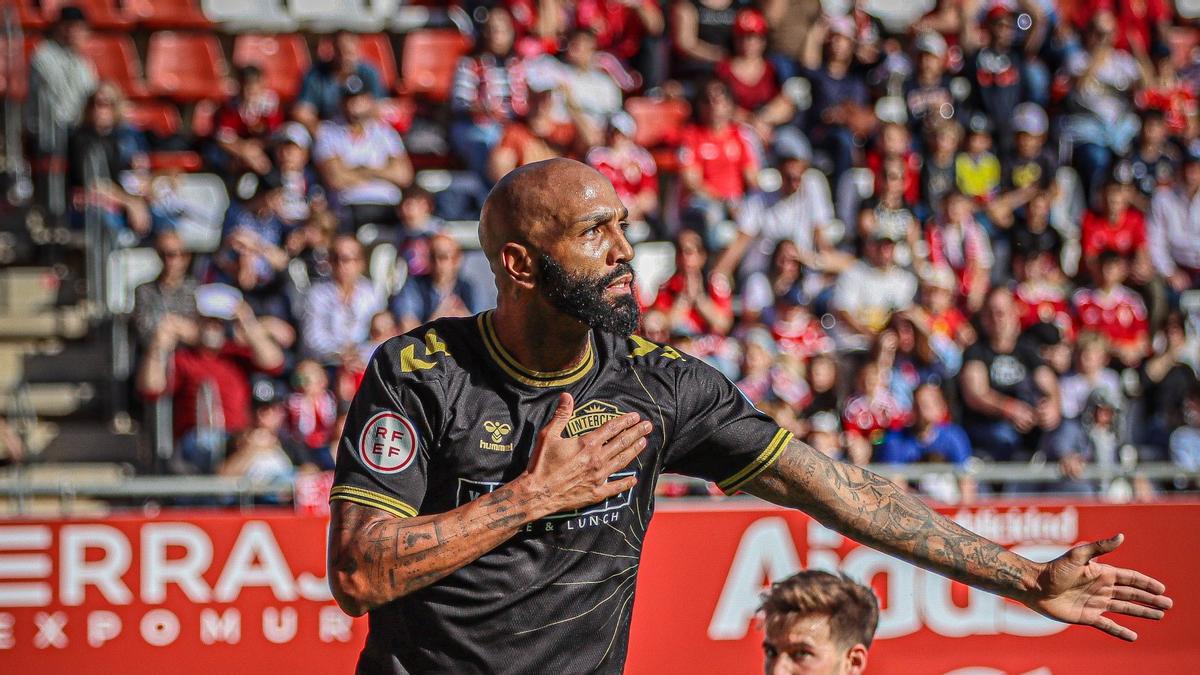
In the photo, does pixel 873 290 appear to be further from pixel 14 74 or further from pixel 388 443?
pixel 388 443

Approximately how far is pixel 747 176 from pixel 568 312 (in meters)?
7.95

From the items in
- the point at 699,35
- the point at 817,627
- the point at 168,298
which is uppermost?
the point at 817,627

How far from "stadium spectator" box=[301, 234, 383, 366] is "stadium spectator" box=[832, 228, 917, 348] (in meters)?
3.47

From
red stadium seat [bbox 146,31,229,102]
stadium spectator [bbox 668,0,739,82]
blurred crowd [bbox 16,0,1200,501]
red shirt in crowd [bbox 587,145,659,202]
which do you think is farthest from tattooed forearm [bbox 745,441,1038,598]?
red stadium seat [bbox 146,31,229,102]

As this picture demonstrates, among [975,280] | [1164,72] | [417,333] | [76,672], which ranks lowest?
[76,672]

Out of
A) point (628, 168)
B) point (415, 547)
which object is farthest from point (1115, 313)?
point (415, 547)

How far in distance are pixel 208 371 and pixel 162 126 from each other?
13.0 feet

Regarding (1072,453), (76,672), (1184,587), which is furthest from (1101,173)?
(76,672)

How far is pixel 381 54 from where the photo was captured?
42.7 ft

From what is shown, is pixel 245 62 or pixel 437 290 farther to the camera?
pixel 245 62

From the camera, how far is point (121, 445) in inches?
384

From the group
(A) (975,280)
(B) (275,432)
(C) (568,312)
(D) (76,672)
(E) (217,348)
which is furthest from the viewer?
(A) (975,280)

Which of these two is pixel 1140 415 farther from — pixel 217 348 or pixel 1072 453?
pixel 217 348

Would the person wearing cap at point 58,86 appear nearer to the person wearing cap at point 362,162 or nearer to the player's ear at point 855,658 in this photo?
the person wearing cap at point 362,162
